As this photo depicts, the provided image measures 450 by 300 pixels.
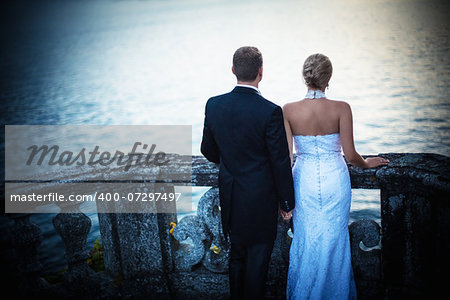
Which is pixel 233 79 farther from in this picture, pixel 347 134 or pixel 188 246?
pixel 347 134

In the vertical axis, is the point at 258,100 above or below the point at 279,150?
above

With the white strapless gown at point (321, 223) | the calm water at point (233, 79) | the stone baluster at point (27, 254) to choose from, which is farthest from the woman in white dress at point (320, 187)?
the calm water at point (233, 79)

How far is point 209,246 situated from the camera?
9.86ft

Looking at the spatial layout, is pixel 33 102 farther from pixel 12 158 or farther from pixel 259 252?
pixel 259 252

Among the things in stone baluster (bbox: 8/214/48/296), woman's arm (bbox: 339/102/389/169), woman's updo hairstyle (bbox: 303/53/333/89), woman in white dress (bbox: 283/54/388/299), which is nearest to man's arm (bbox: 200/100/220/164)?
woman in white dress (bbox: 283/54/388/299)

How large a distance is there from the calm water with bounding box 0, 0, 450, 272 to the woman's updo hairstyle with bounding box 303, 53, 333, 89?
20.7ft

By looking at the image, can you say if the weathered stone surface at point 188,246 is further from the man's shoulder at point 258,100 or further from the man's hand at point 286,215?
the man's shoulder at point 258,100

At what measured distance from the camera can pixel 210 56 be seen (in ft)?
147

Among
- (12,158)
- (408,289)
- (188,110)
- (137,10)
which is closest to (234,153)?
(408,289)

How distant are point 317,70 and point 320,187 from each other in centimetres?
85

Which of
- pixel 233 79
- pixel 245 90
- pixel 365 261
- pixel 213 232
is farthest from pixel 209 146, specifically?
pixel 233 79

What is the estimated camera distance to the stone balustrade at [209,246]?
2486mm

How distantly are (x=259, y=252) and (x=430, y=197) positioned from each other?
121 cm

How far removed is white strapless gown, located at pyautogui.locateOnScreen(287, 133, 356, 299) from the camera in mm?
2686
